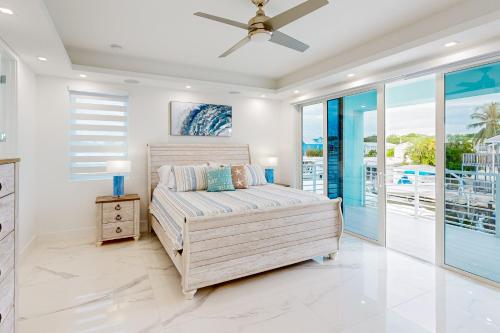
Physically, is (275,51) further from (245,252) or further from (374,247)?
(374,247)

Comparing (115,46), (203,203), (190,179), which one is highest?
(115,46)

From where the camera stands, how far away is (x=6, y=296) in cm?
149

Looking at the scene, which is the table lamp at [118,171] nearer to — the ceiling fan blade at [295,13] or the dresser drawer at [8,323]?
the dresser drawer at [8,323]

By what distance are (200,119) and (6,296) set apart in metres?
3.55

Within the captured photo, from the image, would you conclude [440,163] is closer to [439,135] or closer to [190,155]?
[439,135]

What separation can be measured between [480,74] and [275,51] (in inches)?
89.0

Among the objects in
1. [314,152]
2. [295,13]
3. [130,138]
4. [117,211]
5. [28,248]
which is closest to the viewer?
[295,13]

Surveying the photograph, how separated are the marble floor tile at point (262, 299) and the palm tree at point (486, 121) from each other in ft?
4.82

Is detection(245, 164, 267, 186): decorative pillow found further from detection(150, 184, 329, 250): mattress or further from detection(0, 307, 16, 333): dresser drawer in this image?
detection(0, 307, 16, 333): dresser drawer

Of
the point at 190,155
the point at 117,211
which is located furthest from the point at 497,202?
the point at 117,211

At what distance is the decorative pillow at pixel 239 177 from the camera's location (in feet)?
12.9

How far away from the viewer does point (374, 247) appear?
3.58 meters

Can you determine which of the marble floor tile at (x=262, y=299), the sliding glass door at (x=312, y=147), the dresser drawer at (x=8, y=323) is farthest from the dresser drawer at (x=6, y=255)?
the sliding glass door at (x=312, y=147)

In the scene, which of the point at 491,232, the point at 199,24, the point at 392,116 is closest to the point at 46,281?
the point at 199,24
